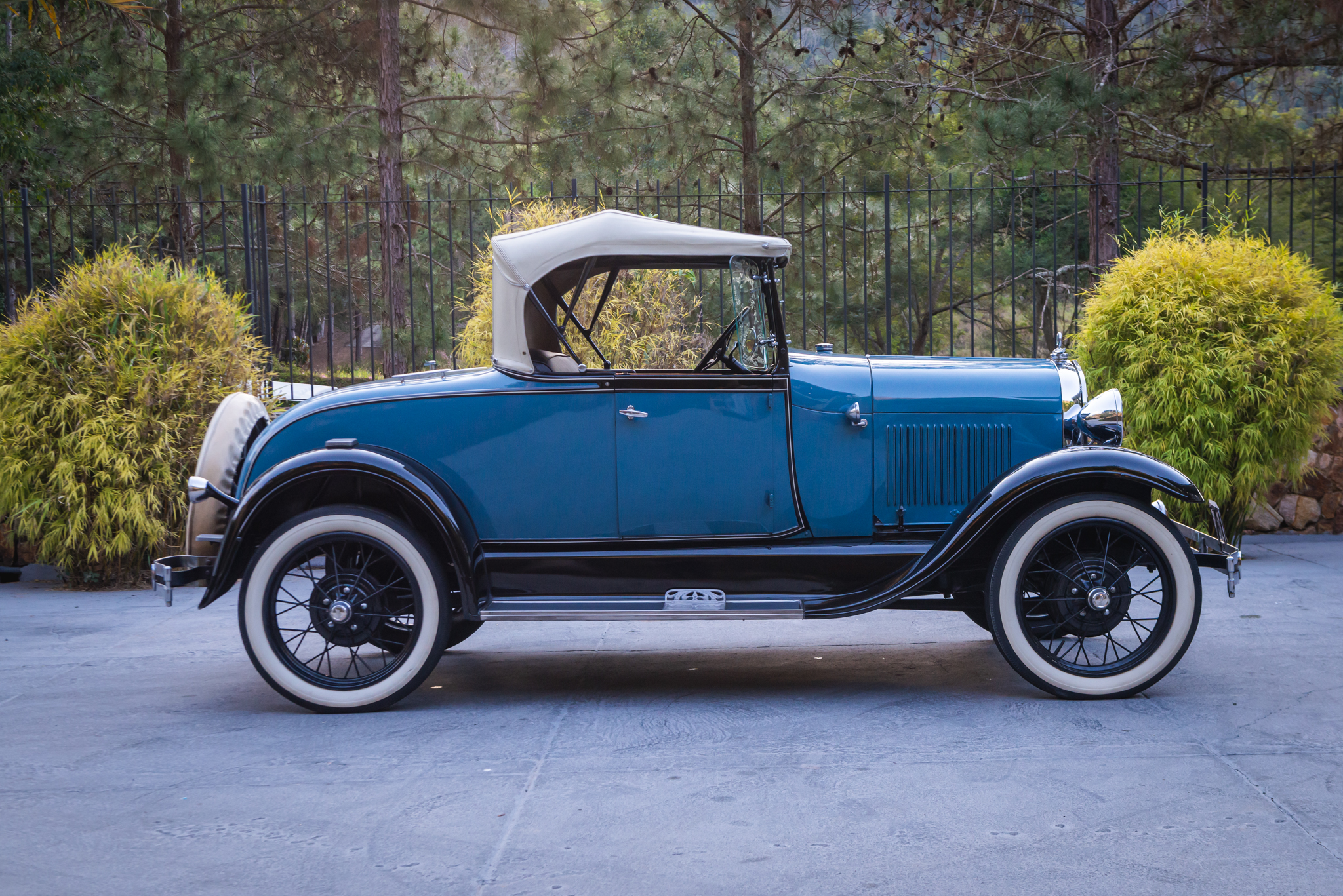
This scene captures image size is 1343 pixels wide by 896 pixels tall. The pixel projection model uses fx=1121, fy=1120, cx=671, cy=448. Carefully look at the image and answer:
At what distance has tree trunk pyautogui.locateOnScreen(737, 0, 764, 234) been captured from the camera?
1295cm

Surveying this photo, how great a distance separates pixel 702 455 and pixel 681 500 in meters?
0.19

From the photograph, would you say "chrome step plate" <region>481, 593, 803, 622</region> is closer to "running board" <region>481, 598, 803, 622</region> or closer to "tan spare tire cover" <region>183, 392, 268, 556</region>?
"running board" <region>481, 598, 803, 622</region>

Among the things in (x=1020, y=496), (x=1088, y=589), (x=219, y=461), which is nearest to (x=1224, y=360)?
(x=1088, y=589)

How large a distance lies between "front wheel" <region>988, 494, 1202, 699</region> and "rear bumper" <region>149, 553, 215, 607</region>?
9.83 ft

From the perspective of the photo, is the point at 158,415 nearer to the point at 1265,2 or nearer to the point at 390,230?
the point at 390,230

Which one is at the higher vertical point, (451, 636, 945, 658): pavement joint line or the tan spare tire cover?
the tan spare tire cover

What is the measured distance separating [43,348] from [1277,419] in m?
7.37

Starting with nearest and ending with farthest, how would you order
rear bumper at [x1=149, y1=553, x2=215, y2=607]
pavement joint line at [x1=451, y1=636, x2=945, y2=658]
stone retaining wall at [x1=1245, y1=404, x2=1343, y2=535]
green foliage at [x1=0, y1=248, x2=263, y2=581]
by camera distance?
1. rear bumper at [x1=149, y1=553, x2=215, y2=607]
2. pavement joint line at [x1=451, y1=636, x2=945, y2=658]
3. green foliage at [x1=0, y1=248, x2=263, y2=581]
4. stone retaining wall at [x1=1245, y1=404, x2=1343, y2=535]

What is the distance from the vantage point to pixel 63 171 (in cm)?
1368

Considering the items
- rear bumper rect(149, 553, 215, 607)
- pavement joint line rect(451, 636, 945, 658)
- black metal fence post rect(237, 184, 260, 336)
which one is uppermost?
black metal fence post rect(237, 184, 260, 336)

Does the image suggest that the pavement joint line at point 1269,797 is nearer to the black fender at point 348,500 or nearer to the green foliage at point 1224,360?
the black fender at point 348,500

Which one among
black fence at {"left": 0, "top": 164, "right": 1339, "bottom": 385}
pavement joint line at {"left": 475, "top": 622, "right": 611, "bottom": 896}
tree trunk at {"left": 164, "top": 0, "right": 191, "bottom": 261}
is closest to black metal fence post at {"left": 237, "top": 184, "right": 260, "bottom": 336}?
black fence at {"left": 0, "top": 164, "right": 1339, "bottom": 385}

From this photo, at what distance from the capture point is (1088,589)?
420 centimetres

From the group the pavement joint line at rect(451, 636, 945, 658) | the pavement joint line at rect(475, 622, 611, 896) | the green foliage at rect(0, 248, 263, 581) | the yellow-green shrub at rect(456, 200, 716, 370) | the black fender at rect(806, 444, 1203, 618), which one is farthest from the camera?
the yellow-green shrub at rect(456, 200, 716, 370)
